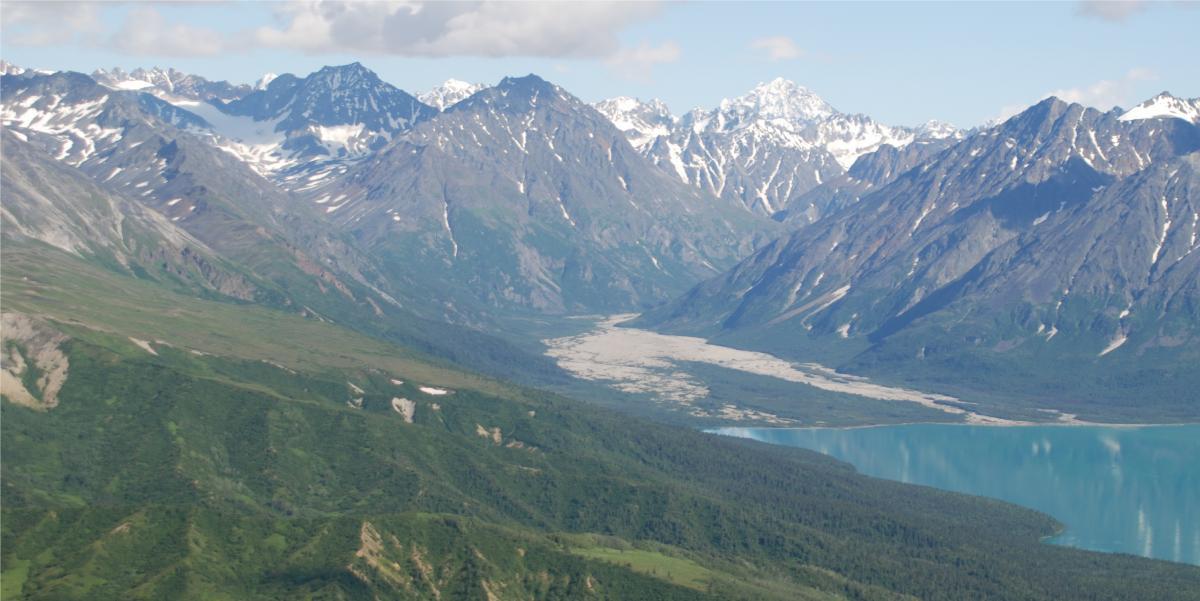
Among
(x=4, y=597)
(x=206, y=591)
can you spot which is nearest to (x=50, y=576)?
(x=4, y=597)

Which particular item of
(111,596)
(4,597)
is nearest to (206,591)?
(111,596)

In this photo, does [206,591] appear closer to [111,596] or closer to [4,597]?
[111,596]

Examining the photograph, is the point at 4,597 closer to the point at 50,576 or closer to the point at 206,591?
the point at 50,576
